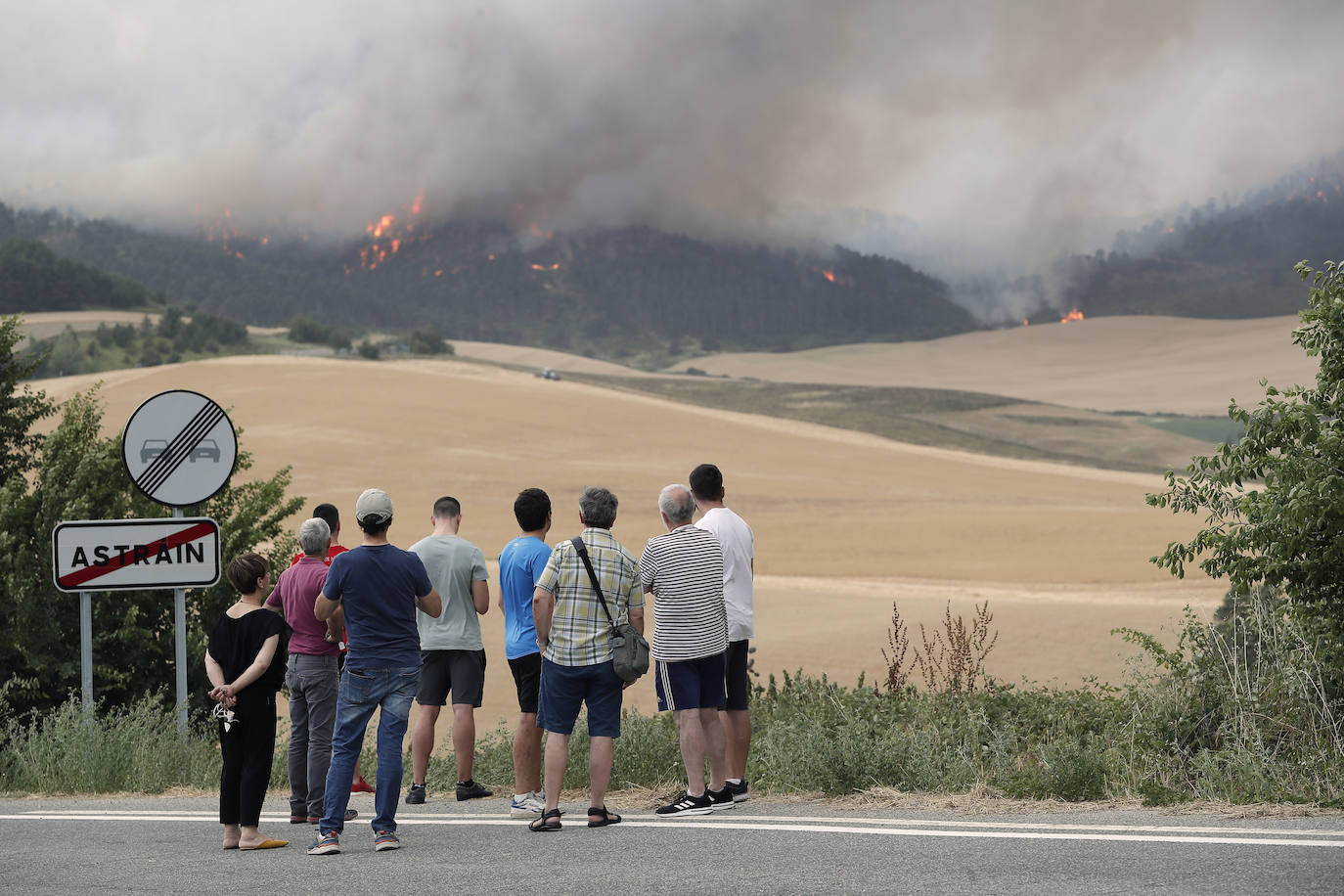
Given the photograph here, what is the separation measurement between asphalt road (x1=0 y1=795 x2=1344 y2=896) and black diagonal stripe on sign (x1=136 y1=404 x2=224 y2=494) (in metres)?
2.66

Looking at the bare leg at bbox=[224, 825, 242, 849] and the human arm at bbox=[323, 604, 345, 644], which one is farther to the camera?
the human arm at bbox=[323, 604, 345, 644]

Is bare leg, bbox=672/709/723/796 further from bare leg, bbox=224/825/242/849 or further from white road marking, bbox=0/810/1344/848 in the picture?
bare leg, bbox=224/825/242/849

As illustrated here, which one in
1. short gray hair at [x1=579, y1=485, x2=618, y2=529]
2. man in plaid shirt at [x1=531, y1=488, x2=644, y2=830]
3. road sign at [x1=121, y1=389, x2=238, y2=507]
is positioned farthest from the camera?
road sign at [x1=121, y1=389, x2=238, y2=507]

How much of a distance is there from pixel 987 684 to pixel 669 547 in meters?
4.84

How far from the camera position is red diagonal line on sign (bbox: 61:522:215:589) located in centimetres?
1001

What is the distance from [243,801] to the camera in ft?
24.2

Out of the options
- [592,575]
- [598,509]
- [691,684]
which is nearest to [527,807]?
[691,684]

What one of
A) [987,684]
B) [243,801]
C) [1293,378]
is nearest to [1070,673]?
[987,684]

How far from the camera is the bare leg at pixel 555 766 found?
7504mm

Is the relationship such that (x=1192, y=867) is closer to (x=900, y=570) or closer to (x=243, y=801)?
(x=243, y=801)

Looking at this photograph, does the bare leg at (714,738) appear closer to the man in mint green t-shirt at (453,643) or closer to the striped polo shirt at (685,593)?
the striped polo shirt at (685,593)

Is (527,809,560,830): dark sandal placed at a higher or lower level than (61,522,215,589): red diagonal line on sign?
lower

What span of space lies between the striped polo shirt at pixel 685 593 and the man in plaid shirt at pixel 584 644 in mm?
194

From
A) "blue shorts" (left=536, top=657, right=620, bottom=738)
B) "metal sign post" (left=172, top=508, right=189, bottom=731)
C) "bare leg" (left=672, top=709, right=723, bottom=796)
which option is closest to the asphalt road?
"bare leg" (left=672, top=709, right=723, bottom=796)
